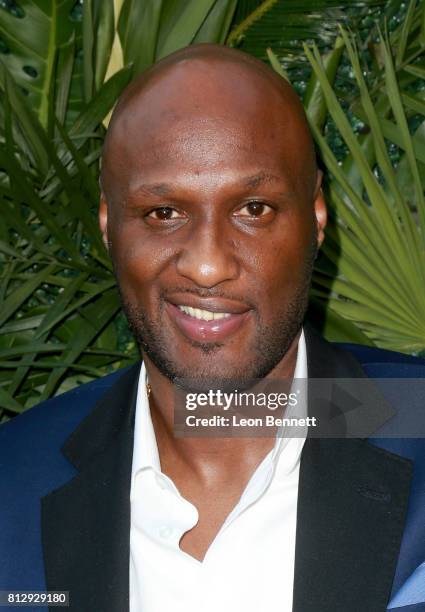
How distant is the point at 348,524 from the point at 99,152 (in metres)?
1.14

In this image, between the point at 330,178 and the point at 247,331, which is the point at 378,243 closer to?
the point at 330,178

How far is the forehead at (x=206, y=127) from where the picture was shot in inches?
60.2

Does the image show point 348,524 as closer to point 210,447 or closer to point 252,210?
point 210,447

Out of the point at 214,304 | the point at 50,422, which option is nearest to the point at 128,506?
the point at 50,422

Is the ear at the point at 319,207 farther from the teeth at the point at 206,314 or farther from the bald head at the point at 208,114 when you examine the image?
the teeth at the point at 206,314

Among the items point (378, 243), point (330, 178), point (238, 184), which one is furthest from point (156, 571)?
point (330, 178)

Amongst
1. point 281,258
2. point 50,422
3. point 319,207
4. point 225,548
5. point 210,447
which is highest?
point 319,207

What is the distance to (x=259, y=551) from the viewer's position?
161 centimetres

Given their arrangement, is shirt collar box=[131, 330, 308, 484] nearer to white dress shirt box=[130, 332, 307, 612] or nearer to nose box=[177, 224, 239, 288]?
white dress shirt box=[130, 332, 307, 612]

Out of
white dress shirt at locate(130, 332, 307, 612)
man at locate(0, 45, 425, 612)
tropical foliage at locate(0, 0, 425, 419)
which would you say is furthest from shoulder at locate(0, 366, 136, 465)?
tropical foliage at locate(0, 0, 425, 419)

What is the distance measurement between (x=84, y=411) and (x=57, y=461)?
14cm

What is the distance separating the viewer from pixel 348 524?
63.3 inches

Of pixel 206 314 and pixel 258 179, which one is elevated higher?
pixel 258 179

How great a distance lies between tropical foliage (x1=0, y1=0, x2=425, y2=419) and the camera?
2.23 m
